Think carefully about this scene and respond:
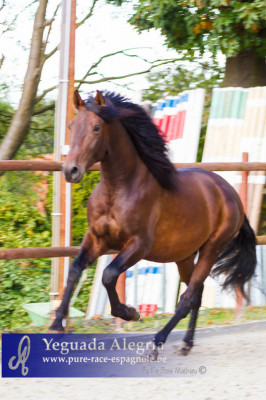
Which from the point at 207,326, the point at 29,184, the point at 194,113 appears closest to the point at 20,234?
the point at 29,184

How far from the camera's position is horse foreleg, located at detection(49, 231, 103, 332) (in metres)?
4.00

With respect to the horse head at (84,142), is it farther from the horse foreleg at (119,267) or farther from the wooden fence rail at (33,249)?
the wooden fence rail at (33,249)

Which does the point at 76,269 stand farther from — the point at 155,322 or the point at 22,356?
the point at 155,322

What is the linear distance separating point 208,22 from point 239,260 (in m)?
3.68

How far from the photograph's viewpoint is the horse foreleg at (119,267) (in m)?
3.93

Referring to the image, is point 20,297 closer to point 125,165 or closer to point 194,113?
point 194,113

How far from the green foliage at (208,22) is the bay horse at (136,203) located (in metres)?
3.13

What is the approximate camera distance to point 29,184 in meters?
8.74

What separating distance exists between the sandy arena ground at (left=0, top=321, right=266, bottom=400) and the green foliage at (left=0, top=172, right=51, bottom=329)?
12.7 ft

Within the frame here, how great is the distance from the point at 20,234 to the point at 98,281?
2208mm

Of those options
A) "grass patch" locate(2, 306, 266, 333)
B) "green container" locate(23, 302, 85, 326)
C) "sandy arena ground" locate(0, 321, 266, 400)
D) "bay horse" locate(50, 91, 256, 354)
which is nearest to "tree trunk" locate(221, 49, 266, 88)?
"grass patch" locate(2, 306, 266, 333)

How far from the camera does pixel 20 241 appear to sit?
8336 mm

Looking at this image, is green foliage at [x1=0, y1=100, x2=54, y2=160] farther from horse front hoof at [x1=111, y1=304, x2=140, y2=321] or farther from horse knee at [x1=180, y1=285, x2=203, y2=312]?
horse front hoof at [x1=111, y1=304, x2=140, y2=321]

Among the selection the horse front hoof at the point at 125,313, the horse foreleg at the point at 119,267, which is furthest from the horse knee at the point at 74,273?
the horse front hoof at the point at 125,313
